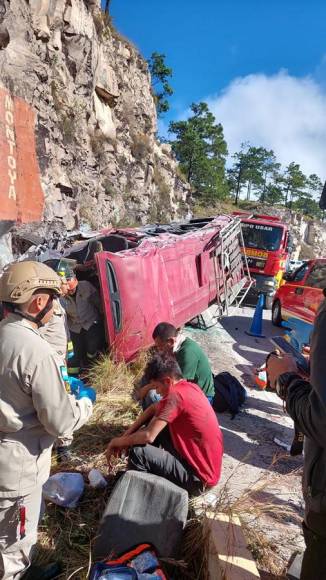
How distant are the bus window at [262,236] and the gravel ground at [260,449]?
514 centimetres

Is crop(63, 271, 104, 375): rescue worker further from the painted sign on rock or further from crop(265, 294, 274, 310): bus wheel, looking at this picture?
crop(265, 294, 274, 310): bus wheel

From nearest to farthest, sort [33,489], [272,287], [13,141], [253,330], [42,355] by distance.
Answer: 1. [42,355]
2. [33,489]
3. [13,141]
4. [253,330]
5. [272,287]

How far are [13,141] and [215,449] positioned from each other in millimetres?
7609

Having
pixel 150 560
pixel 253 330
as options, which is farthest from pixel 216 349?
pixel 150 560

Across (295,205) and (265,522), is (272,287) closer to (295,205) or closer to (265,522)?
(265,522)

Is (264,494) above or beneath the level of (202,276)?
beneath

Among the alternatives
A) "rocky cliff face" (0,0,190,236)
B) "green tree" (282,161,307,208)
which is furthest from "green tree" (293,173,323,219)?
"rocky cliff face" (0,0,190,236)

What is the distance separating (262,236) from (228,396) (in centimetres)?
Result: 868

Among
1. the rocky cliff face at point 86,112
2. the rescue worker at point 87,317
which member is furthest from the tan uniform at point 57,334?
the rocky cliff face at point 86,112

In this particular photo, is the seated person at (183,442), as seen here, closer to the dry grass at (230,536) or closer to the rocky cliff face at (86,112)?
the dry grass at (230,536)

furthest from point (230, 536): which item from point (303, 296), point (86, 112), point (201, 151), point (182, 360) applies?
point (201, 151)

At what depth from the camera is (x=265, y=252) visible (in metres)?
12.7

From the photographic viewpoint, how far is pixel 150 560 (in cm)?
215

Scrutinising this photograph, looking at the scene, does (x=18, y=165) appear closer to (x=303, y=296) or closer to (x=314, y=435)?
(x=303, y=296)
